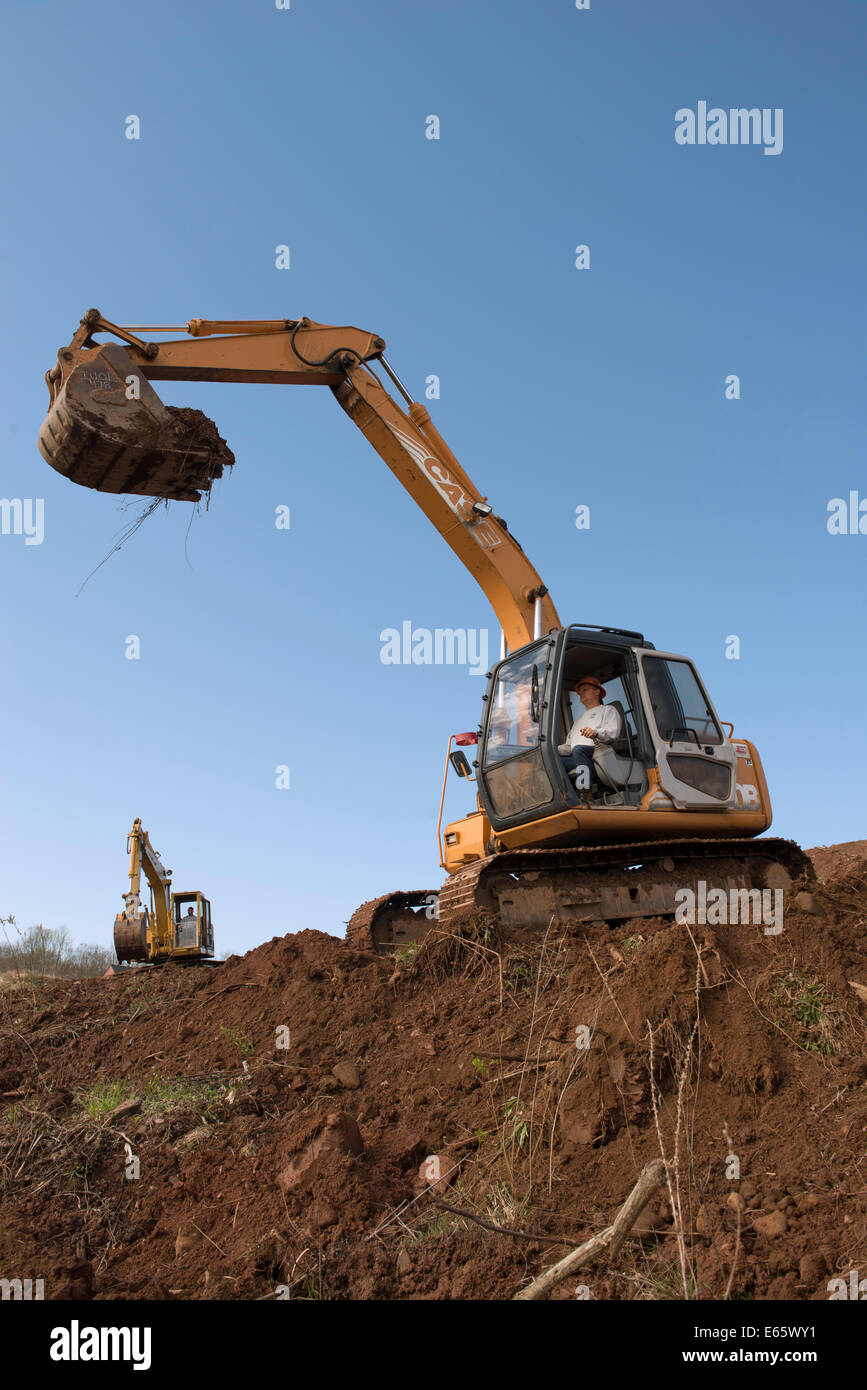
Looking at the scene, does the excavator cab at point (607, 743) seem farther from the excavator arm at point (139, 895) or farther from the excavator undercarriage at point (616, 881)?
the excavator arm at point (139, 895)

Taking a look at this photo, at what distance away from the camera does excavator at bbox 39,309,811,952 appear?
25.8ft

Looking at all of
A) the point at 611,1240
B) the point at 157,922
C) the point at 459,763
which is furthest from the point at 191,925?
the point at 611,1240

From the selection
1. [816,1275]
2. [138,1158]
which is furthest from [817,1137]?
[138,1158]

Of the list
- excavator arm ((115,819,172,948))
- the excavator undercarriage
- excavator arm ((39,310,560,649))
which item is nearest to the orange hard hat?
excavator arm ((39,310,560,649))

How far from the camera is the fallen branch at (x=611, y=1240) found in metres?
3.46

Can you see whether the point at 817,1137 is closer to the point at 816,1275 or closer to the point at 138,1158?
the point at 816,1275

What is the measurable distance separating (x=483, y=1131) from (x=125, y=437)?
5.74 metres

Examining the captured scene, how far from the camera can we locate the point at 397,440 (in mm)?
9711

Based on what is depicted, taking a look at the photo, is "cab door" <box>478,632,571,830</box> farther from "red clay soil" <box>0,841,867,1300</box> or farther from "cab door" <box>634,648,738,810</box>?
"red clay soil" <box>0,841,867,1300</box>

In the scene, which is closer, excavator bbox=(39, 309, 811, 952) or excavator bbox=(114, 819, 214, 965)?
excavator bbox=(39, 309, 811, 952)

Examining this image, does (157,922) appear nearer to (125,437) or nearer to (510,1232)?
(125,437)

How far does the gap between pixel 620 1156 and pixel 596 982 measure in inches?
60.9

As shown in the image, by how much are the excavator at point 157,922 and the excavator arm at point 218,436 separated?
12803 millimetres

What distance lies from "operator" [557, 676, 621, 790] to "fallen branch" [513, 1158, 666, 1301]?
4.75m
